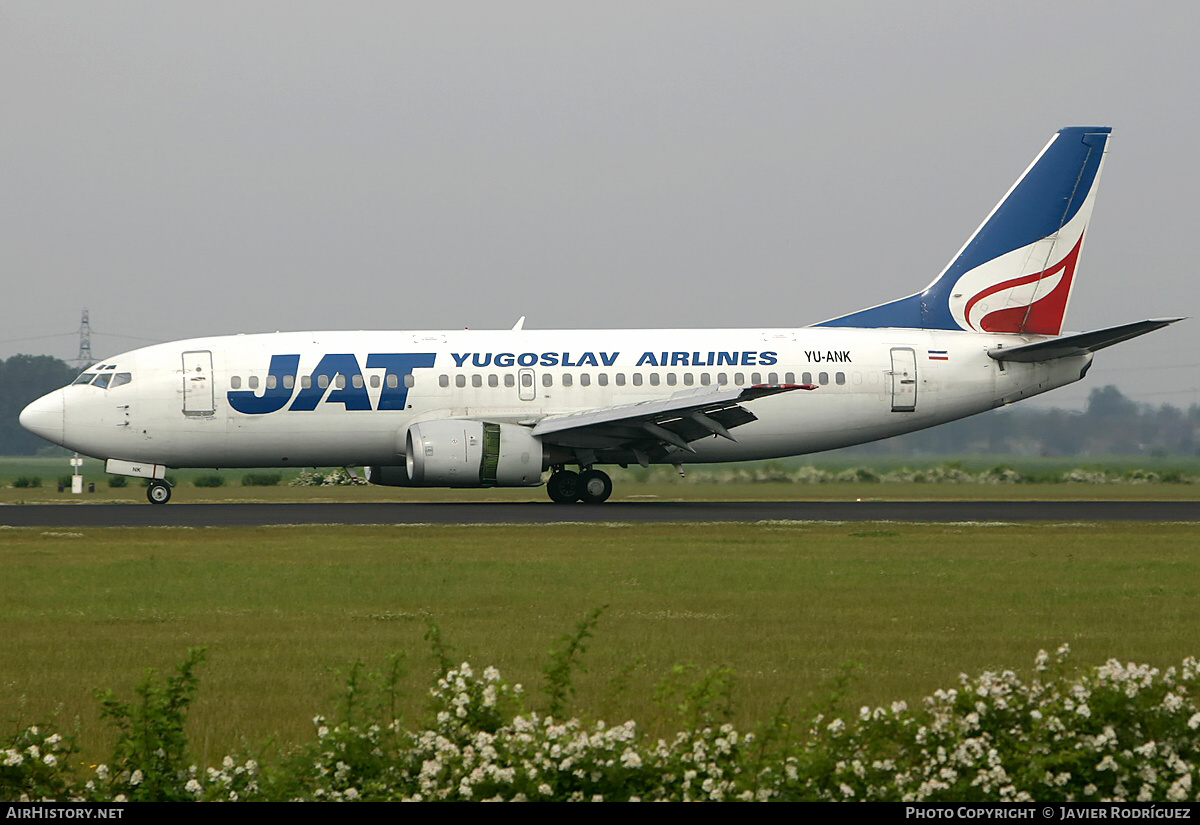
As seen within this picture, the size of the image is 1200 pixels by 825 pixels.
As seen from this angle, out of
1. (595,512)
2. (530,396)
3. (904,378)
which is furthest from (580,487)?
(904,378)

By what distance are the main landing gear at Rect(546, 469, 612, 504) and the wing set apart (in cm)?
51

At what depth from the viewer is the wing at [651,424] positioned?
27750 mm

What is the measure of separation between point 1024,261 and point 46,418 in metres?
23.1

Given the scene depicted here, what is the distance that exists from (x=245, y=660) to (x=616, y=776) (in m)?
5.57

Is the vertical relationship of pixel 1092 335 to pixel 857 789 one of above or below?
above

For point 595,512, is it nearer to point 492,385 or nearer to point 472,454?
point 472,454

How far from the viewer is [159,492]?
102 feet

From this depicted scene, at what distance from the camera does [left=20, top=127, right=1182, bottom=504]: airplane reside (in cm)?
2872

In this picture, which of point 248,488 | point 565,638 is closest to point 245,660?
point 565,638

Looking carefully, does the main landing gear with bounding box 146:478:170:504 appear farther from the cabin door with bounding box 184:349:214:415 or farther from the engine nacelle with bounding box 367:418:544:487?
the engine nacelle with bounding box 367:418:544:487


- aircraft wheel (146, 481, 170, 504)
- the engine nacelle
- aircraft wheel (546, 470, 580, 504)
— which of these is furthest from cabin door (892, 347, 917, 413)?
aircraft wheel (146, 481, 170, 504)

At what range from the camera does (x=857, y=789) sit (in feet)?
19.3

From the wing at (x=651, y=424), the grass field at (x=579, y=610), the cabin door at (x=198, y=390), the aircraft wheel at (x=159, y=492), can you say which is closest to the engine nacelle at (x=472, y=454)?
the wing at (x=651, y=424)
